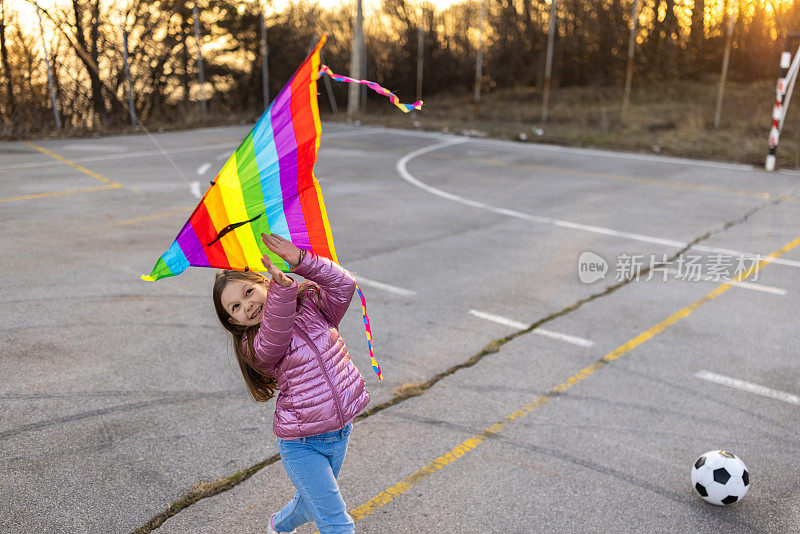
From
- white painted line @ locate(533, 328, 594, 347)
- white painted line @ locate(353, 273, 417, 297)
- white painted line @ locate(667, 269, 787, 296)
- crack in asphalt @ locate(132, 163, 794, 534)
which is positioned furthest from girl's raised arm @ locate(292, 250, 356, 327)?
white painted line @ locate(667, 269, 787, 296)

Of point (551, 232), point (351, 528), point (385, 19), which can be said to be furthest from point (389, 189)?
point (385, 19)

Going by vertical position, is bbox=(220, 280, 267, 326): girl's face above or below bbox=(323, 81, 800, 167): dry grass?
below

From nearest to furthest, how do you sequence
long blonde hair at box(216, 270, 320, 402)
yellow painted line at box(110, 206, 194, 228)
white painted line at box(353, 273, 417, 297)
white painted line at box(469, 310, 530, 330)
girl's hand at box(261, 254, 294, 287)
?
1. girl's hand at box(261, 254, 294, 287)
2. long blonde hair at box(216, 270, 320, 402)
3. white painted line at box(469, 310, 530, 330)
4. white painted line at box(353, 273, 417, 297)
5. yellow painted line at box(110, 206, 194, 228)

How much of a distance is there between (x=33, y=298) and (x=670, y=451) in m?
6.12

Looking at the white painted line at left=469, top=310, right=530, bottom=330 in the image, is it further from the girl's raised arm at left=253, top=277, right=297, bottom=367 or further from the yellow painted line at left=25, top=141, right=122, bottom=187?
the yellow painted line at left=25, top=141, right=122, bottom=187

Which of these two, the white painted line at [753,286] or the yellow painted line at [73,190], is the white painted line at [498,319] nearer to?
the white painted line at [753,286]

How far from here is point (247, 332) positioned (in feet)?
9.94

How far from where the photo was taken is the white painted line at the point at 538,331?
6.25 m

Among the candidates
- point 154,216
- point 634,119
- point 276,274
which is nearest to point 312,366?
point 276,274

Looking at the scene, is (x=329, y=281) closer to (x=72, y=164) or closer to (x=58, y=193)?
(x=58, y=193)

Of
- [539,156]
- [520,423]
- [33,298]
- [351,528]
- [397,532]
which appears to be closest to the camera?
[351,528]

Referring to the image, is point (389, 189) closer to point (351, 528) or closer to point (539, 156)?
point (539, 156)

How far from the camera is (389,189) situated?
12945 millimetres

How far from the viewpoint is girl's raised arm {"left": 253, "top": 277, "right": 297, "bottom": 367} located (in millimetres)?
2721
